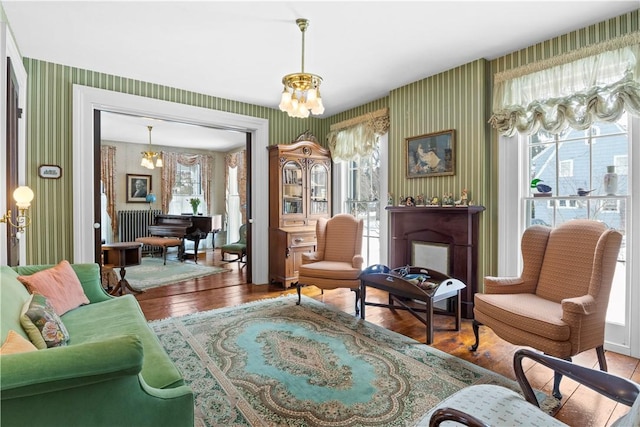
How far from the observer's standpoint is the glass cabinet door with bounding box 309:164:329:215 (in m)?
5.23

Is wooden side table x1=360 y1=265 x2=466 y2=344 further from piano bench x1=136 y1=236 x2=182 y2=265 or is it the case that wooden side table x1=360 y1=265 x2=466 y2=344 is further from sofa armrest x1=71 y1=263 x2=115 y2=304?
piano bench x1=136 y1=236 x2=182 y2=265

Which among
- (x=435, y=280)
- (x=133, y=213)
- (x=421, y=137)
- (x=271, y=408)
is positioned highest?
(x=421, y=137)

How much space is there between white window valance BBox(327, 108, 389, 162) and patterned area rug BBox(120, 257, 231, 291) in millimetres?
2977

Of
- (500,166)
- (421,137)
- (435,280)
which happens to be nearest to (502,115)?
(500,166)

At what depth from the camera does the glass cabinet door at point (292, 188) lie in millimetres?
4965

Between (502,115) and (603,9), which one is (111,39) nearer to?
(502,115)

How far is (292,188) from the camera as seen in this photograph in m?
5.04

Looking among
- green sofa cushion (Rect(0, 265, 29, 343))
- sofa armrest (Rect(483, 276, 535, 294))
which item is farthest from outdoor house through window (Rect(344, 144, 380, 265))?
green sofa cushion (Rect(0, 265, 29, 343))

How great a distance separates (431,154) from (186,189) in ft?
21.6

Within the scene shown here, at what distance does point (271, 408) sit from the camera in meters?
1.93

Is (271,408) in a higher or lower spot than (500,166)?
lower

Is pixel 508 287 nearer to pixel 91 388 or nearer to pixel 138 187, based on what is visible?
pixel 91 388

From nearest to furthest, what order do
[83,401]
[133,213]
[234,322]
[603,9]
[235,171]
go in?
[83,401] → [603,9] → [234,322] → [133,213] → [235,171]

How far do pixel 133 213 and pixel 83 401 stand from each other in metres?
7.55
